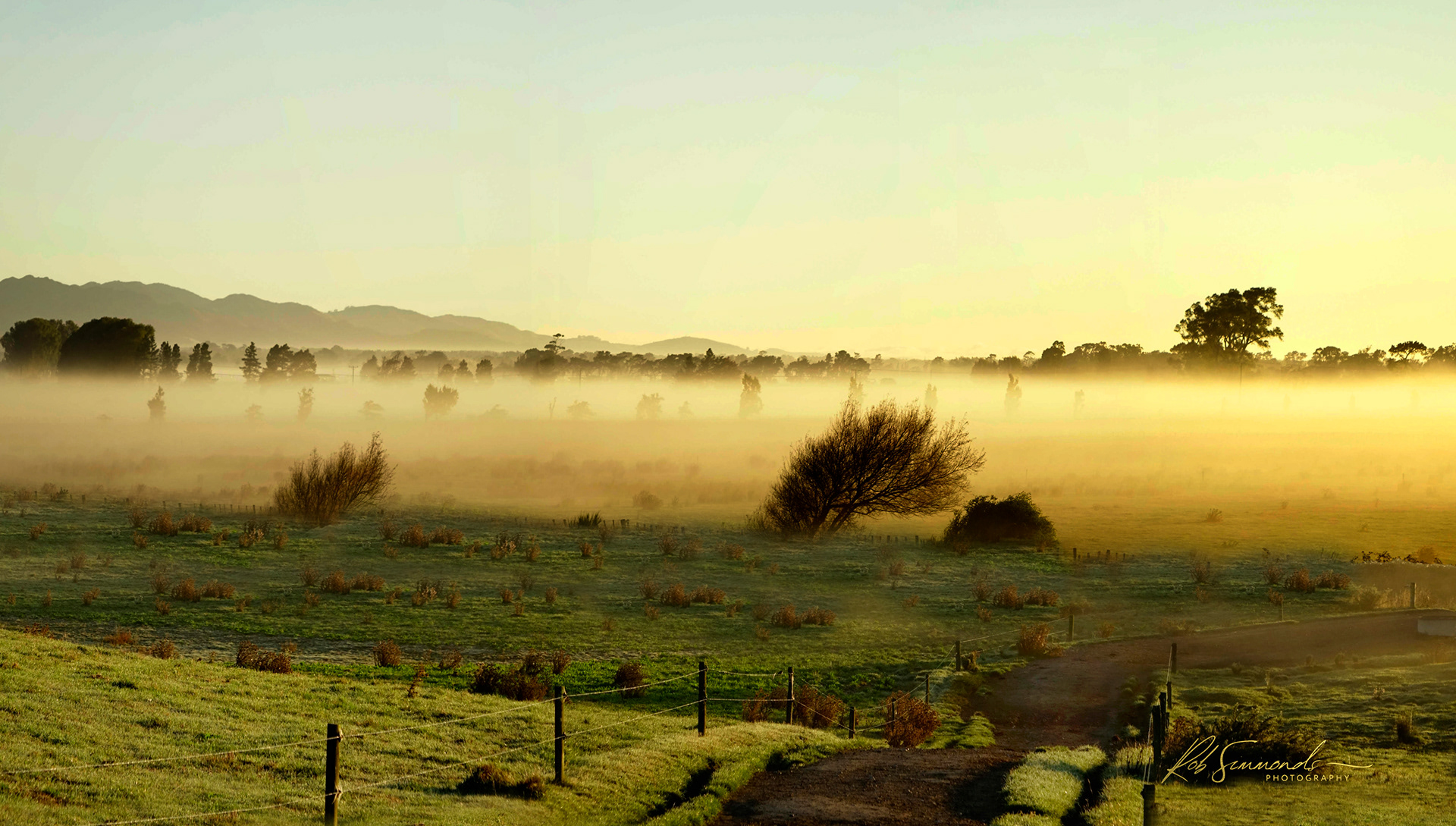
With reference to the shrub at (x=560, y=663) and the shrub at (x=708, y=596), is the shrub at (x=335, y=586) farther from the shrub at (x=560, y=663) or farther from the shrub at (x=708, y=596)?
the shrub at (x=560, y=663)

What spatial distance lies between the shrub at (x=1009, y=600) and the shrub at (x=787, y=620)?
34.8ft

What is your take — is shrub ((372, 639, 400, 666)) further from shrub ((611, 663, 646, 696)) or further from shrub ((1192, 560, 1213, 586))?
shrub ((1192, 560, 1213, 586))

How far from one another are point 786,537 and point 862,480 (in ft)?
20.2

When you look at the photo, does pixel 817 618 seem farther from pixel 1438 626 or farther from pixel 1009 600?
pixel 1438 626

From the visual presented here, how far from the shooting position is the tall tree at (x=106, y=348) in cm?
16600

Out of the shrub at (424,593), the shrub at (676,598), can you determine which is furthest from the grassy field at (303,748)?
the shrub at (676,598)

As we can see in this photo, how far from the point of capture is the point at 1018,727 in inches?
1072

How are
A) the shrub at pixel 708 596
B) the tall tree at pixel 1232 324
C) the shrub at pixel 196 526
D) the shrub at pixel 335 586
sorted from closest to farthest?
the shrub at pixel 335 586 < the shrub at pixel 708 596 < the shrub at pixel 196 526 < the tall tree at pixel 1232 324

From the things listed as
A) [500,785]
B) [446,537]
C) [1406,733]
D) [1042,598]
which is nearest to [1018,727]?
[1406,733]

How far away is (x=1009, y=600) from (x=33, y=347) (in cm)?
18302

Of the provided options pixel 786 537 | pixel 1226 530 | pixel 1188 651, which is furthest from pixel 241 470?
pixel 1188 651

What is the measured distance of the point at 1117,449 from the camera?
151 m

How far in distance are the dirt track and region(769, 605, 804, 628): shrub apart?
9826mm

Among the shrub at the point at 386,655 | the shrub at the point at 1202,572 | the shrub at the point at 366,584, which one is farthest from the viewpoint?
the shrub at the point at 1202,572
